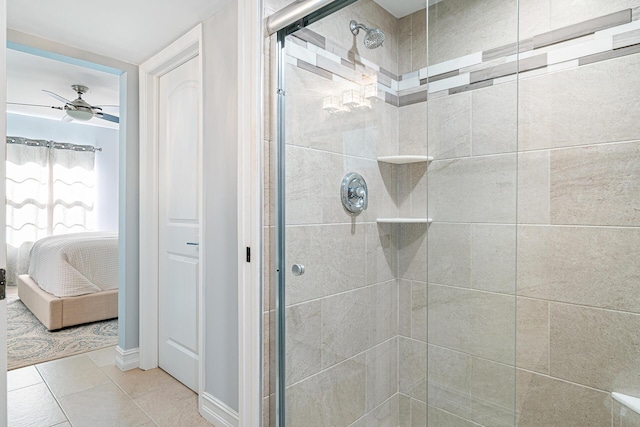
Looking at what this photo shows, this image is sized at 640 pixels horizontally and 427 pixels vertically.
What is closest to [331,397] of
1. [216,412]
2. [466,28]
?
[216,412]

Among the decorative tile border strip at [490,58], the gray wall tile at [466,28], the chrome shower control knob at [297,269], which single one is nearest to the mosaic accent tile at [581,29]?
the decorative tile border strip at [490,58]

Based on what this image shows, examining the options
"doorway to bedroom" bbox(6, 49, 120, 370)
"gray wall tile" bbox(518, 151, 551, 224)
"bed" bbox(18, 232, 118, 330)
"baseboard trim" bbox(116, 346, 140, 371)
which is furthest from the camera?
"bed" bbox(18, 232, 118, 330)

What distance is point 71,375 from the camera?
2.51 meters

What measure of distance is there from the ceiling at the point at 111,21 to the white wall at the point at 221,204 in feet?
0.51

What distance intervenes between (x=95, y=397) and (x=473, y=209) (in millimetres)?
2417

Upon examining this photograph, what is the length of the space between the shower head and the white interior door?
1056 millimetres

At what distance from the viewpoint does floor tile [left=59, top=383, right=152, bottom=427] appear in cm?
199

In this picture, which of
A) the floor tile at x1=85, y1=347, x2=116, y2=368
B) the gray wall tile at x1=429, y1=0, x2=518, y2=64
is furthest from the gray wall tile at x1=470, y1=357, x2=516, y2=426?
the floor tile at x1=85, y1=347, x2=116, y2=368

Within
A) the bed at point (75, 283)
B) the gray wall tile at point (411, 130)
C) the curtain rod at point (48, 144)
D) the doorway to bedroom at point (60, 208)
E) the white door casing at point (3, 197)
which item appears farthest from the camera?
the curtain rod at point (48, 144)

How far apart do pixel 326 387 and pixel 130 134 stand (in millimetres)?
2168

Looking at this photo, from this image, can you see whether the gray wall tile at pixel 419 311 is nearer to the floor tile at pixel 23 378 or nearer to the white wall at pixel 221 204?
the white wall at pixel 221 204

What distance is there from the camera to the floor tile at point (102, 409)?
78.3 inches

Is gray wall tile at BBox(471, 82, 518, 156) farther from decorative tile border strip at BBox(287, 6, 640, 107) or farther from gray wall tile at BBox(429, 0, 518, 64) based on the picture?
gray wall tile at BBox(429, 0, 518, 64)

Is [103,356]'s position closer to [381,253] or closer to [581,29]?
[381,253]
